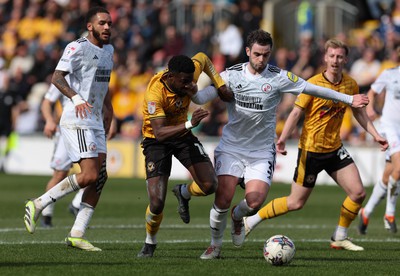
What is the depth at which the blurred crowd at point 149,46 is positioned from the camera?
2659 cm

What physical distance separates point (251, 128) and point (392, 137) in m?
3.81

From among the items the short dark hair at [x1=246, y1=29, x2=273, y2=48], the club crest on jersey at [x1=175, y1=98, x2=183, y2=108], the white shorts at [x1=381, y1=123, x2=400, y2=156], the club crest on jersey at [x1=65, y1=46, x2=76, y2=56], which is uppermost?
the short dark hair at [x1=246, y1=29, x2=273, y2=48]

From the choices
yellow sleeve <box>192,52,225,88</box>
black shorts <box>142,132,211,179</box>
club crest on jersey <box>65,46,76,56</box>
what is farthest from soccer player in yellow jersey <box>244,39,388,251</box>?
club crest on jersey <box>65,46,76,56</box>

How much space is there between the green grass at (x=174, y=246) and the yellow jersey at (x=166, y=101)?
59.5 inches

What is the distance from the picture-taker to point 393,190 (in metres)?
15.0

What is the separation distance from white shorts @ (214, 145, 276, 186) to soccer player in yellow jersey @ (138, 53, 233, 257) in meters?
0.25

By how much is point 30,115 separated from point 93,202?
58.3ft

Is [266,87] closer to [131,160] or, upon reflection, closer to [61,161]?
[61,161]

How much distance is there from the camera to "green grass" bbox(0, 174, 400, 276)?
10086 millimetres

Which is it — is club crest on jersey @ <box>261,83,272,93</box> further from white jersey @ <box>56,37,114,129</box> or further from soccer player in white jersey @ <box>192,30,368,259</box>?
white jersey @ <box>56,37,114,129</box>

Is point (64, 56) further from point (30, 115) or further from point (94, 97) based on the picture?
point (30, 115)

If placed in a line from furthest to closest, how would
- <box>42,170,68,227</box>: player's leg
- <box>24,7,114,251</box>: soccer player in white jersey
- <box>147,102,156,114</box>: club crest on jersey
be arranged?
<box>42,170,68,227</box>: player's leg, <box>24,7,114,251</box>: soccer player in white jersey, <box>147,102,156,114</box>: club crest on jersey

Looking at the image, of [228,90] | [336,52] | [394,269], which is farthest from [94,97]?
[394,269]

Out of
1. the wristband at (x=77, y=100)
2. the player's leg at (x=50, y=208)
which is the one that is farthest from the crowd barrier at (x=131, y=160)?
the wristband at (x=77, y=100)
